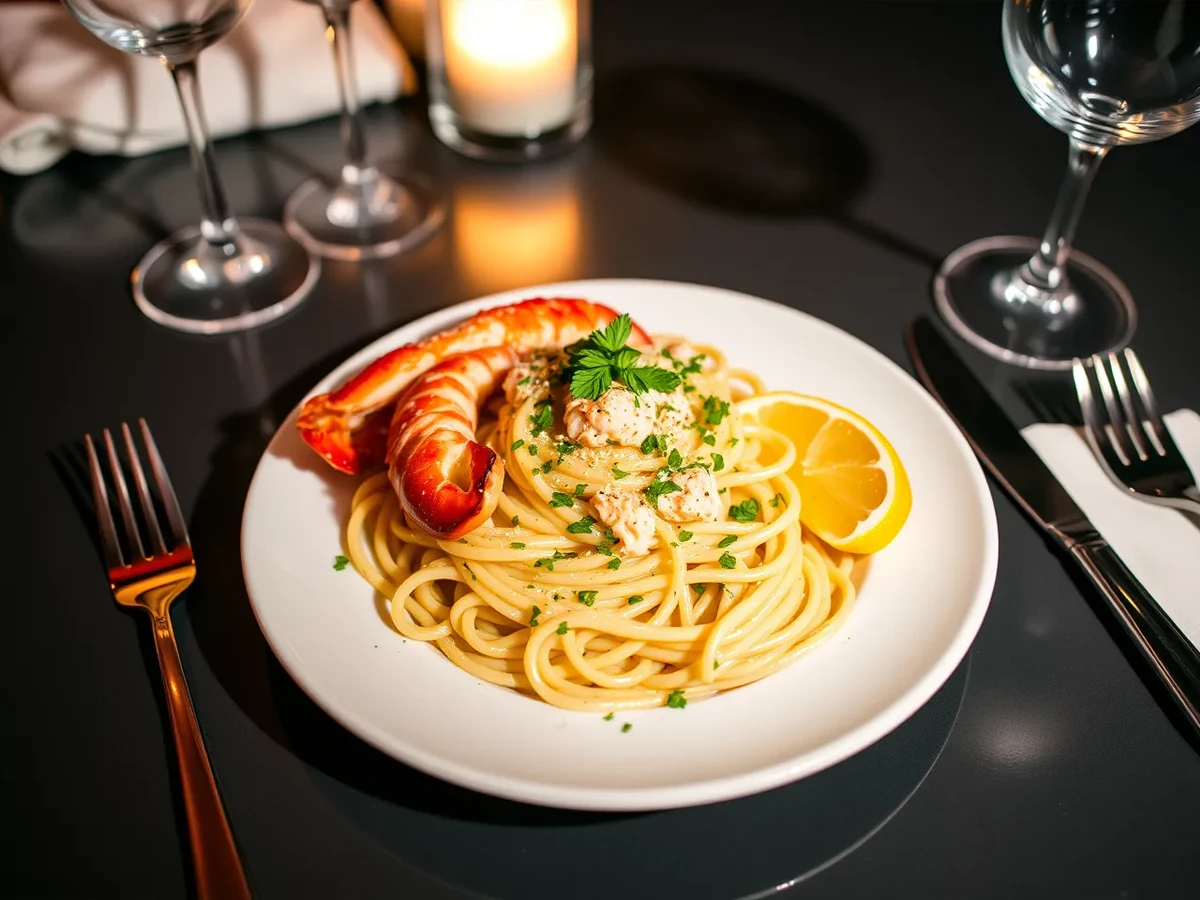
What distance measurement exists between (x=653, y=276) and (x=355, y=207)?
861 millimetres

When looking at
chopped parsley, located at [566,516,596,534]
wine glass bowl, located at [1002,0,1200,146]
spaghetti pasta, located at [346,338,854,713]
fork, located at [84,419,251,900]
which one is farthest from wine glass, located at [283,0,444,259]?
wine glass bowl, located at [1002,0,1200,146]

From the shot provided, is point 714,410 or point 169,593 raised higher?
point 714,410

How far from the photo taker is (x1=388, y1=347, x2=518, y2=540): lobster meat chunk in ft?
5.89

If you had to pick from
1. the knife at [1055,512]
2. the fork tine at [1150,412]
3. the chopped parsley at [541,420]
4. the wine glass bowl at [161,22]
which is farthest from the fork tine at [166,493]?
the fork tine at [1150,412]

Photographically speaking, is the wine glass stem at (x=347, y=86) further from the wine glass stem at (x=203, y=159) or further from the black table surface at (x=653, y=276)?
the wine glass stem at (x=203, y=159)

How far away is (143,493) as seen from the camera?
2.18m

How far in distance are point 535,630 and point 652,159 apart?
1.88m

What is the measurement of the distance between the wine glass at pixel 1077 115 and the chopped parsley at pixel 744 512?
965 mm

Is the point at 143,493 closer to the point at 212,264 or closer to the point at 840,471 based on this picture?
the point at 212,264

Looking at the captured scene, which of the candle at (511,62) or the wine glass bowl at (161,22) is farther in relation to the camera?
the candle at (511,62)

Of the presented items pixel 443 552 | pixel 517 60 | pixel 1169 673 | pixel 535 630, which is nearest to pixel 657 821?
pixel 535 630

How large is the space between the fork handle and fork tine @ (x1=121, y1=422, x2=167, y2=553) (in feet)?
0.80

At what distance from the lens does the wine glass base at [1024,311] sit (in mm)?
2705

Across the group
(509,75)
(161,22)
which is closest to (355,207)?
(509,75)
